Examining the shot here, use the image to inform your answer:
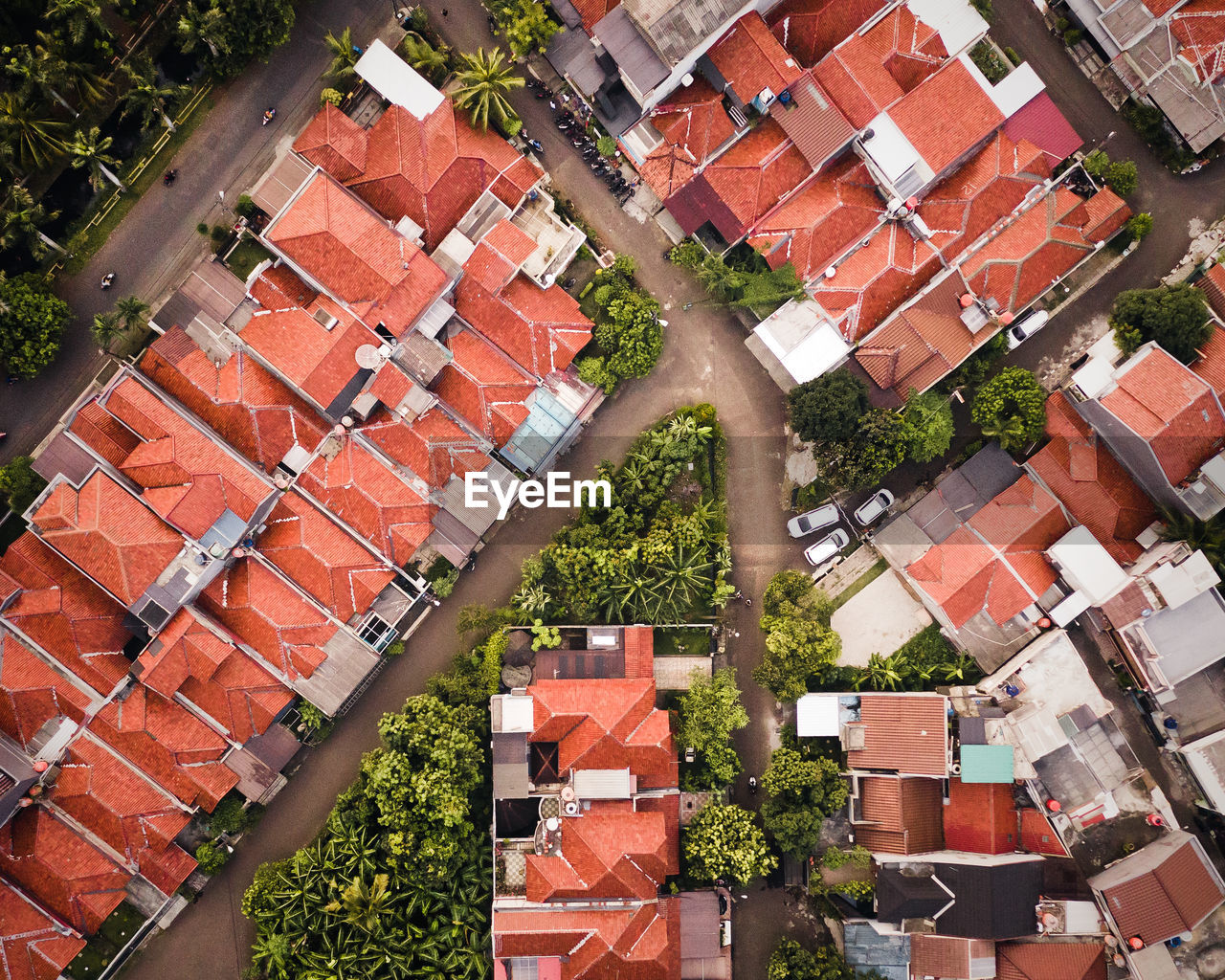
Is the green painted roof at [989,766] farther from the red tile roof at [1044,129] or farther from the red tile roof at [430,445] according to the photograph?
the red tile roof at [1044,129]

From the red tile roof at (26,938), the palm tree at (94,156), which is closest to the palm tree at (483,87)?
the palm tree at (94,156)

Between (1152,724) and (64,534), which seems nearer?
(64,534)

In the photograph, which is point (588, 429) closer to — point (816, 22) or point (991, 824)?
point (816, 22)

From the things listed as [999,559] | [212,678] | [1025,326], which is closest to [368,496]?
[212,678]

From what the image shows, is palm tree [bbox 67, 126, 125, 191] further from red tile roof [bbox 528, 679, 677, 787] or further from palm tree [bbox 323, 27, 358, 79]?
red tile roof [bbox 528, 679, 677, 787]

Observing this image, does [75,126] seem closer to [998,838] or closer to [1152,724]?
[998,838]

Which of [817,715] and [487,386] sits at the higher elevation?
[487,386]

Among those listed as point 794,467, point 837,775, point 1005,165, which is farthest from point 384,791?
point 1005,165
